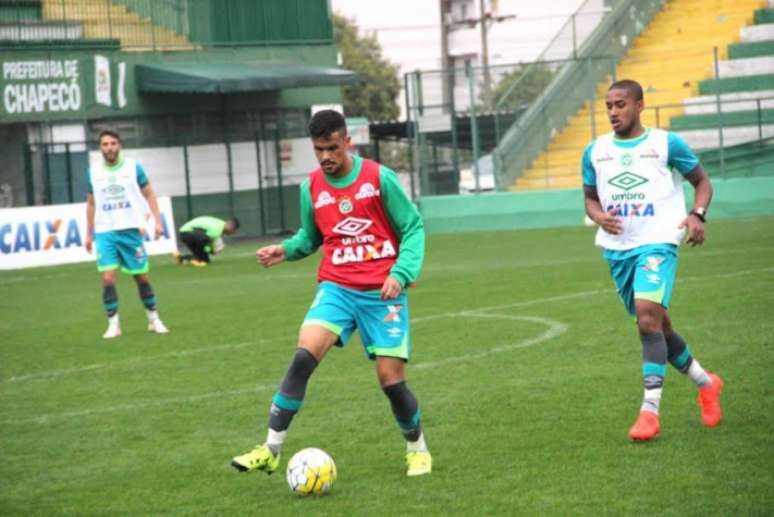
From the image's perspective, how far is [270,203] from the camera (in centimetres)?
3509

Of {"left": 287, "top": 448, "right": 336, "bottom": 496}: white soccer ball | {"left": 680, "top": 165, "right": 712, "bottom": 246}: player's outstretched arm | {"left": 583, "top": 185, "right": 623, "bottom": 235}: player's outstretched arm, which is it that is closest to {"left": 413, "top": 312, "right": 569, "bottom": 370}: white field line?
{"left": 583, "top": 185, "right": 623, "bottom": 235}: player's outstretched arm

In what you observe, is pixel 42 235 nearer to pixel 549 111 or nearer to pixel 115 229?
pixel 549 111

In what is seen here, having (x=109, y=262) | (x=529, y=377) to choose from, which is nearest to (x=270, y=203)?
(x=109, y=262)

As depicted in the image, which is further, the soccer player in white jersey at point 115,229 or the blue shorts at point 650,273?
the soccer player in white jersey at point 115,229

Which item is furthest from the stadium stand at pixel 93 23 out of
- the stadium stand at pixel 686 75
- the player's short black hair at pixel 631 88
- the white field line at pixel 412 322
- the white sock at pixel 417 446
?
the white sock at pixel 417 446

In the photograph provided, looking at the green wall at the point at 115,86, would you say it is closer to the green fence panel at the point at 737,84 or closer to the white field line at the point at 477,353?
the green fence panel at the point at 737,84

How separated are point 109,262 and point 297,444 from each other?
6926mm

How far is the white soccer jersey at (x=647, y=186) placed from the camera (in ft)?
27.8

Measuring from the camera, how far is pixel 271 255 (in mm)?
7828

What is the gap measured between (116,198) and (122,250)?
56 cm

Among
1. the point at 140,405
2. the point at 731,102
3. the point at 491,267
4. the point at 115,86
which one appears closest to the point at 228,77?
the point at 115,86

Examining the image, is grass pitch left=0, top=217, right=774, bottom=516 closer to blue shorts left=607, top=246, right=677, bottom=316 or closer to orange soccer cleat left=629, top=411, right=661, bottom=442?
orange soccer cleat left=629, top=411, right=661, bottom=442

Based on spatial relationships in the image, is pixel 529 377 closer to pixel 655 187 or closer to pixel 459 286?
pixel 655 187

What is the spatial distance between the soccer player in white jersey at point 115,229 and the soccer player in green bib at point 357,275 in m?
7.60
